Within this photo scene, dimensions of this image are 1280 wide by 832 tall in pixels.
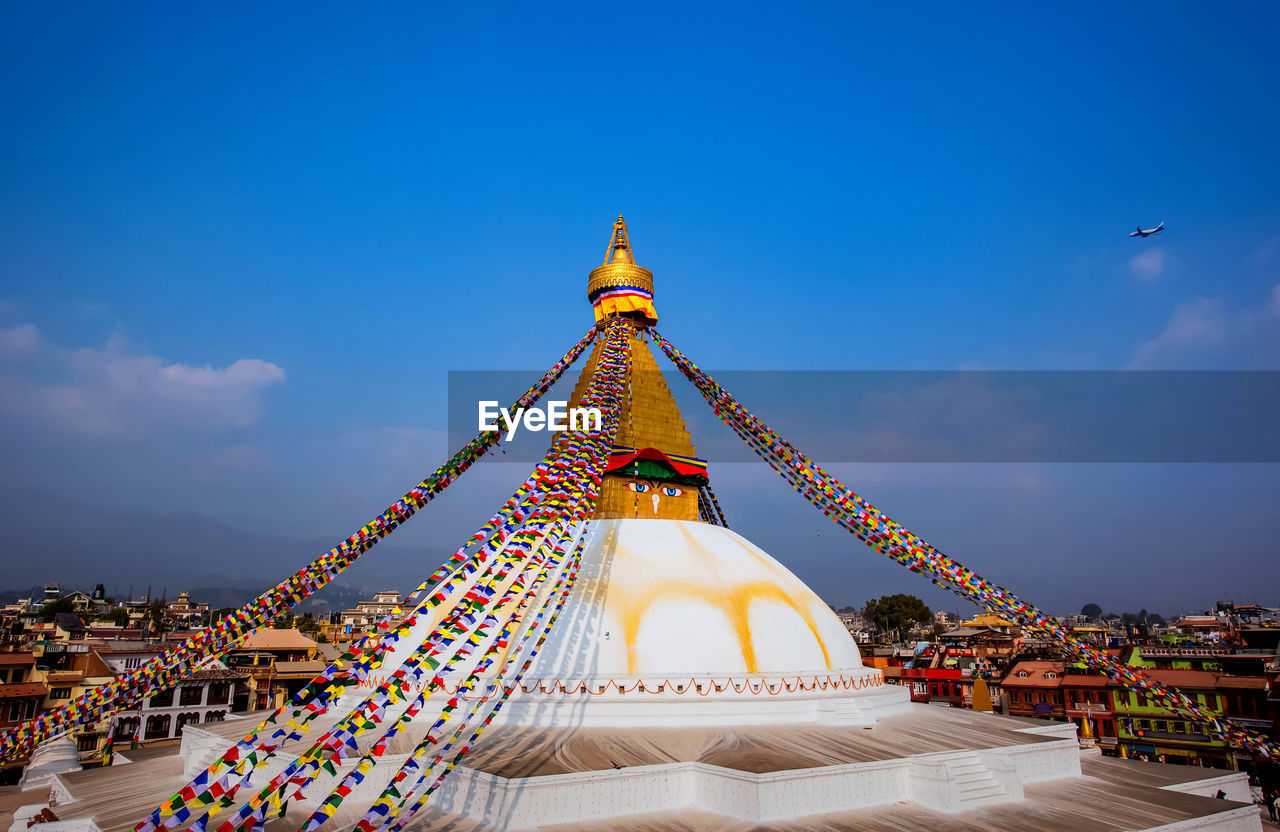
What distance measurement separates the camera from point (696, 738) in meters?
10.3

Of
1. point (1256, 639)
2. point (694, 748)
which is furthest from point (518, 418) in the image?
point (1256, 639)

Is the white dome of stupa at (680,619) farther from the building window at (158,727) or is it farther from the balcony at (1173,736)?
the building window at (158,727)

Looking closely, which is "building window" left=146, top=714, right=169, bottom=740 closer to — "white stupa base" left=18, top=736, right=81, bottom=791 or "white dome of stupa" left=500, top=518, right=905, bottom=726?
"white stupa base" left=18, top=736, right=81, bottom=791

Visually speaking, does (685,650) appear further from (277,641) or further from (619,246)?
(277,641)

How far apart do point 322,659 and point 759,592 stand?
2767cm

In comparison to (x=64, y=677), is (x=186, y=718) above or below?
below

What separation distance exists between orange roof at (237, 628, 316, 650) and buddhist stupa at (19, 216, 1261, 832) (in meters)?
22.1

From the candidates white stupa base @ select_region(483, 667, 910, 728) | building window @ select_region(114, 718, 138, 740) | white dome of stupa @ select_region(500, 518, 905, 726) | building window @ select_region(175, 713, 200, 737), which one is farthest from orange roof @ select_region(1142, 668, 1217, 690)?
building window @ select_region(114, 718, 138, 740)

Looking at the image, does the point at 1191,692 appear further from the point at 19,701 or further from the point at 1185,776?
the point at 19,701

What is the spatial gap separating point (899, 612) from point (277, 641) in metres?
49.2

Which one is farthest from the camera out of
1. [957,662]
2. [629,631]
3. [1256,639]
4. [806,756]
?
[957,662]

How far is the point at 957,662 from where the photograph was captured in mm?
37281

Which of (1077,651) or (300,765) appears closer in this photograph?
(300,765)

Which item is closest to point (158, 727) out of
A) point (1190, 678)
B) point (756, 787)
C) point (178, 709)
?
point (178, 709)
